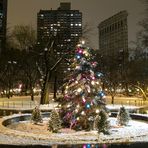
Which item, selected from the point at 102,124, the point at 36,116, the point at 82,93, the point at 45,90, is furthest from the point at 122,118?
the point at 45,90

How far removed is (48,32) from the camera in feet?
196

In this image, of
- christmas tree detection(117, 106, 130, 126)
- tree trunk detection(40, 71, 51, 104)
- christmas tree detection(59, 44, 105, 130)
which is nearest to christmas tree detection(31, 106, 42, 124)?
christmas tree detection(59, 44, 105, 130)

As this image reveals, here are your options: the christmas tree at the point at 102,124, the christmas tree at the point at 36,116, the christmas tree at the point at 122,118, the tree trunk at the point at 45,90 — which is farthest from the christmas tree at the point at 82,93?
the tree trunk at the point at 45,90

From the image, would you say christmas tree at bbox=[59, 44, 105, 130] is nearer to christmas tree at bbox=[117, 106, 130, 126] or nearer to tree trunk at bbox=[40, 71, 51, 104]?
christmas tree at bbox=[117, 106, 130, 126]

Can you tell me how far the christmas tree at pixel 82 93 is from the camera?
2494cm

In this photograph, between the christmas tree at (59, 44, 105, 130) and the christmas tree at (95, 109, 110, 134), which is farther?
the christmas tree at (59, 44, 105, 130)

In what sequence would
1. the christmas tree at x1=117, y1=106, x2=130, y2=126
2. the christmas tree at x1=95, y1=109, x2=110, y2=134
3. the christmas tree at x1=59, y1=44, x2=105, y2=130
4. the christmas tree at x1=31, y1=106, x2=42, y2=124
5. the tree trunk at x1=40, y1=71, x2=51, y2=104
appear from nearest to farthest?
1. the christmas tree at x1=95, y1=109, x2=110, y2=134
2. the christmas tree at x1=59, y1=44, x2=105, y2=130
3. the christmas tree at x1=117, y1=106, x2=130, y2=126
4. the christmas tree at x1=31, y1=106, x2=42, y2=124
5. the tree trunk at x1=40, y1=71, x2=51, y2=104

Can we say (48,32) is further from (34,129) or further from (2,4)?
(2,4)

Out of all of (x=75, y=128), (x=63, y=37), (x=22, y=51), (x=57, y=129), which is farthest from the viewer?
(x=22, y=51)

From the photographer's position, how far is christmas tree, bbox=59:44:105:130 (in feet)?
81.8

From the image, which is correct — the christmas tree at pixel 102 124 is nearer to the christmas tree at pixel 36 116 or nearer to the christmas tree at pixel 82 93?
the christmas tree at pixel 82 93

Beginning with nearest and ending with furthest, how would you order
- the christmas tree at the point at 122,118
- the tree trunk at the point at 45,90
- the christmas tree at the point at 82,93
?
the christmas tree at the point at 82,93
the christmas tree at the point at 122,118
the tree trunk at the point at 45,90

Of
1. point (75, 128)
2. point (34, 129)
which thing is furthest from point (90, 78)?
point (34, 129)

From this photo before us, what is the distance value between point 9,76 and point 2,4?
9138cm
